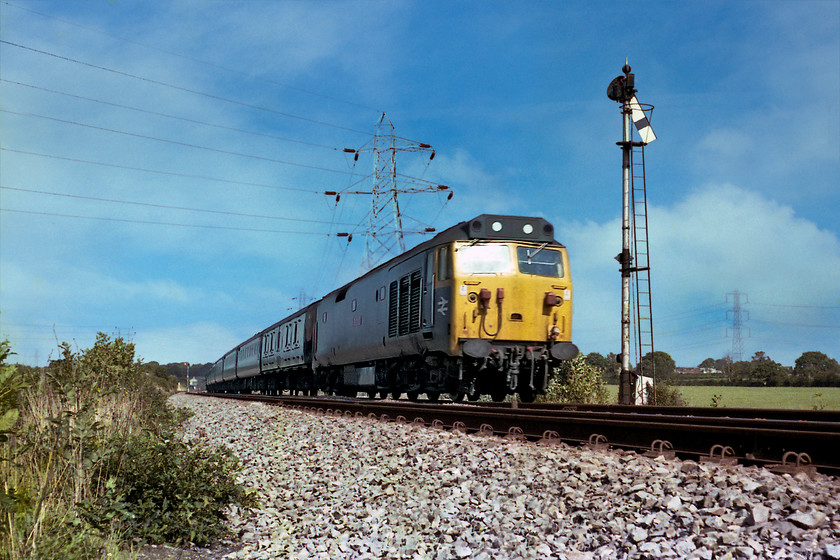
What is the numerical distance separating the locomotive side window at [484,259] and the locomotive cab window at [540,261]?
27 cm

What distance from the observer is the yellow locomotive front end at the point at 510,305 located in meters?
12.3

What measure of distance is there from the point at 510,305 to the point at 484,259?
951 millimetres

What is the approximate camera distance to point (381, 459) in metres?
7.27

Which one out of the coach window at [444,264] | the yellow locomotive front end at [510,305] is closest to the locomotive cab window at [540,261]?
the yellow locomotive front end at [510,305]

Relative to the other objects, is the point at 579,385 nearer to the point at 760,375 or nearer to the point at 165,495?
the point at 165,495

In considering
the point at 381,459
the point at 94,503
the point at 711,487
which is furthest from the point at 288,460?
the point at 711,487

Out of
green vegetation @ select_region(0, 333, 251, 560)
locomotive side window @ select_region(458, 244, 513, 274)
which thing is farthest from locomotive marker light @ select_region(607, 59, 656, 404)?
green vegetation @ select_region(0, 333, 251, 560)

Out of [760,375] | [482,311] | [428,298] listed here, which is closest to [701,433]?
[482,311]

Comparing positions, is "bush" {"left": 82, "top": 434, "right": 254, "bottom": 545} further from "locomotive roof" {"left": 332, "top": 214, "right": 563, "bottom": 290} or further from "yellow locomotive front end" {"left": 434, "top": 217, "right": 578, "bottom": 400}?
"locomotive roof" {"left": 332, "top": 214, "right": 563, "bottom": 290}

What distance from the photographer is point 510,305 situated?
1258 cm

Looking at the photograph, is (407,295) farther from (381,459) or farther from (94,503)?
(94,503)

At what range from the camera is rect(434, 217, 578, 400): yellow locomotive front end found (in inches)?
486

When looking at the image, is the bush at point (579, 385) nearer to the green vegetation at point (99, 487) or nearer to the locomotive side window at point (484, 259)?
the locomotive side window at point (484, 259)

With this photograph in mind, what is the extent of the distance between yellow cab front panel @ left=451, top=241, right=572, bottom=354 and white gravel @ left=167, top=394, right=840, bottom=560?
4.87 meters
